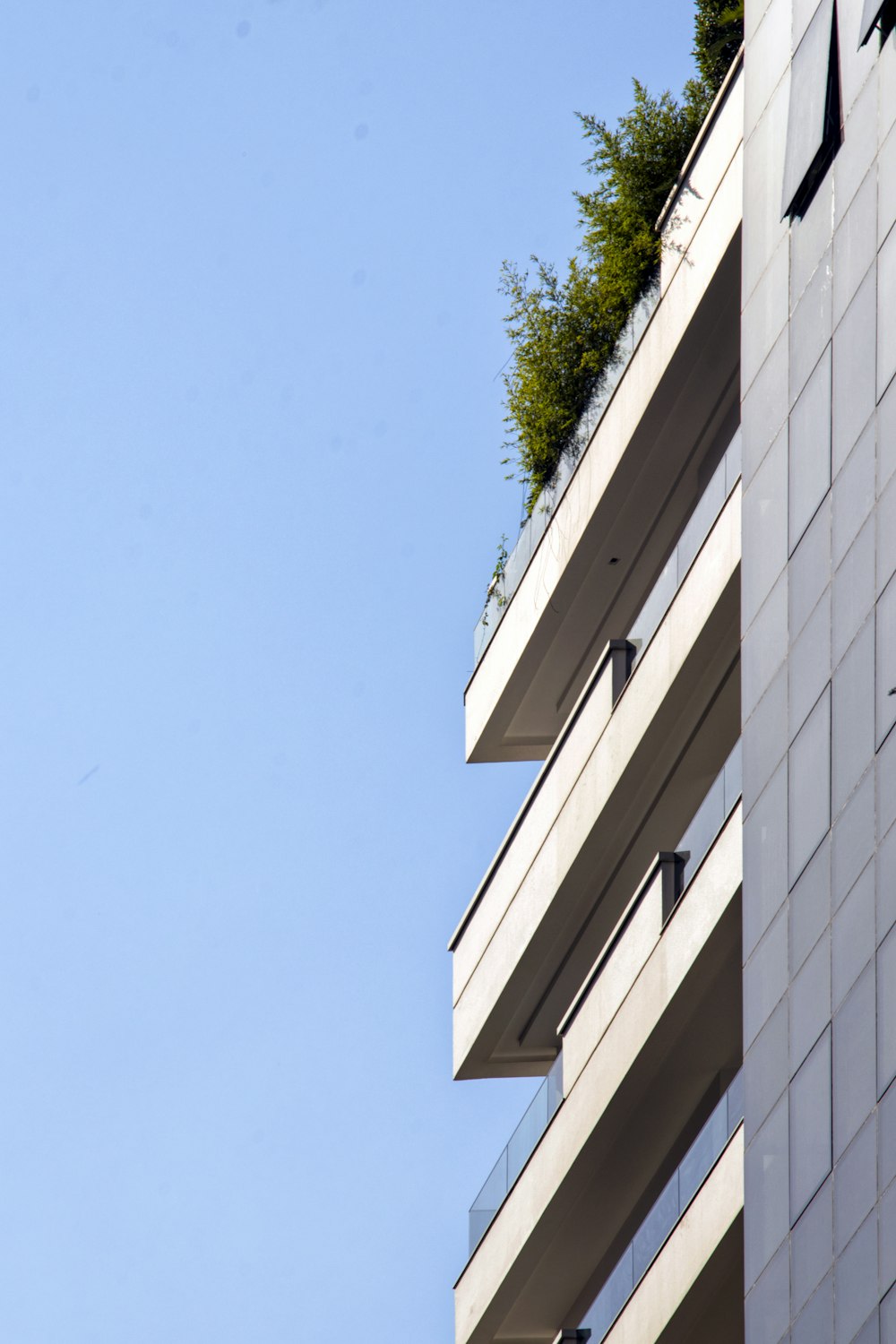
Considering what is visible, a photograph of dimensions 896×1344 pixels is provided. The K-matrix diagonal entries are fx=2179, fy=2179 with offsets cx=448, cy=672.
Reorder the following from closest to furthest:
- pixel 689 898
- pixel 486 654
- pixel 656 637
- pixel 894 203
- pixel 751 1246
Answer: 1. pixel 894 203
2. pixel 751 1246
3. pixel 689 898
4. pixel 656 637
5. pixel 486 654

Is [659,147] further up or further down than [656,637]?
further up

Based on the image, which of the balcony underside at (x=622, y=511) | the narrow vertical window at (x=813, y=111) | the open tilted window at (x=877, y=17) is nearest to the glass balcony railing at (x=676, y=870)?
the balcony underside at (x=622, y=511)

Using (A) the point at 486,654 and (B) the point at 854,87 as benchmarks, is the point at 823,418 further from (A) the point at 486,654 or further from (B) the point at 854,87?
(A) the point at 486,654

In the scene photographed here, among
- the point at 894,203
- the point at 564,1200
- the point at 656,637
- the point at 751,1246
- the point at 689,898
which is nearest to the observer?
the point at 894,203

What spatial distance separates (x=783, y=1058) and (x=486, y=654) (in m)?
11.8

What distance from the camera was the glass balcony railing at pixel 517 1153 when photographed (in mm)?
23188

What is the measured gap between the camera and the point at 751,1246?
55.6 ft

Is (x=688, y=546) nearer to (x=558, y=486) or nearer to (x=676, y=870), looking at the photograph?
(x=676, y=870)

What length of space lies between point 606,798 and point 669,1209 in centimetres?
484

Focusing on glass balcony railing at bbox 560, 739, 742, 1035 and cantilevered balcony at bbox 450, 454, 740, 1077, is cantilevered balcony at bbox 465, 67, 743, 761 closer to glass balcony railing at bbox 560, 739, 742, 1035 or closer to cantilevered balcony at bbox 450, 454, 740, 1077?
cantilevered balcony at bbox 450, 454, 740, 1077

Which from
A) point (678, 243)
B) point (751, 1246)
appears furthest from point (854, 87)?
point (751, 1246)

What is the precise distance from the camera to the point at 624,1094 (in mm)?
21609

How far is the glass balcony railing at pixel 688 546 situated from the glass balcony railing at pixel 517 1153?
15.5 ft

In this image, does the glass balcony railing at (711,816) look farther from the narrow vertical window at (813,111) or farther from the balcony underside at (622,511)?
the narrow vertical window at (813,111)
